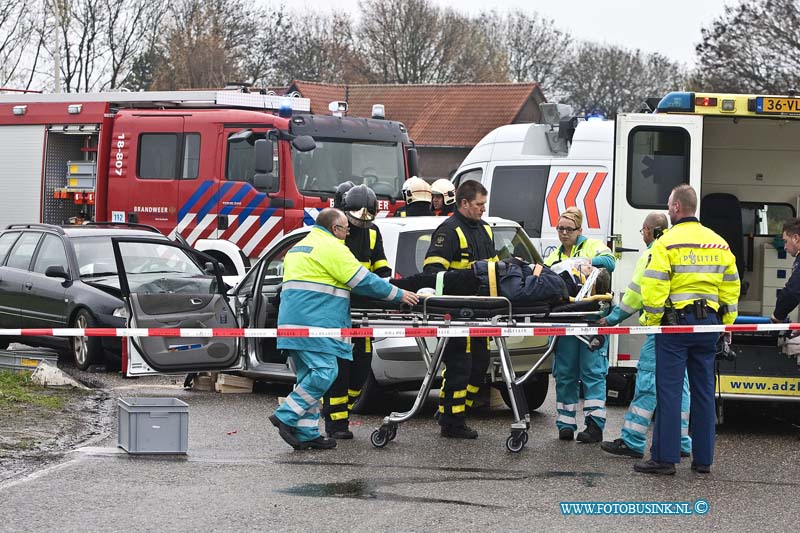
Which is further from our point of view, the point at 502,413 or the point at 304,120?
the point at 304,120

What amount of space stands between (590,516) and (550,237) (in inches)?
304

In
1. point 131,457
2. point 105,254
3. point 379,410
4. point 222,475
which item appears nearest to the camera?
point 222,475

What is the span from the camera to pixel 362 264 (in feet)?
31.3

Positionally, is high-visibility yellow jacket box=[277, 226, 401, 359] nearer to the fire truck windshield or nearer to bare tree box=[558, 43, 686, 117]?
the fire truck windshield

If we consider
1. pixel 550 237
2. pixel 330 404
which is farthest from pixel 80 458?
pixel 550 237

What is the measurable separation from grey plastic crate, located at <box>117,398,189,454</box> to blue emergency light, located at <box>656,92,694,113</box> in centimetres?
481

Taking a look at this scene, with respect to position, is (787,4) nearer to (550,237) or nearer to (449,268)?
(550,237)

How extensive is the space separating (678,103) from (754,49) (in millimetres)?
39974

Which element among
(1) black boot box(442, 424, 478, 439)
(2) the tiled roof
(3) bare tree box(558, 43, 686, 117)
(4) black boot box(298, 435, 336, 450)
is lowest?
(4) black boot box(298, 435, 336, 450)

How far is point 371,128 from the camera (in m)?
17.4

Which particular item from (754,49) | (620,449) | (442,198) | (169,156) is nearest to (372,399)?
(620,449)

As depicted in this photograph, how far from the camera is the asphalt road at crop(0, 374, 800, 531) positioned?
6770 mm
